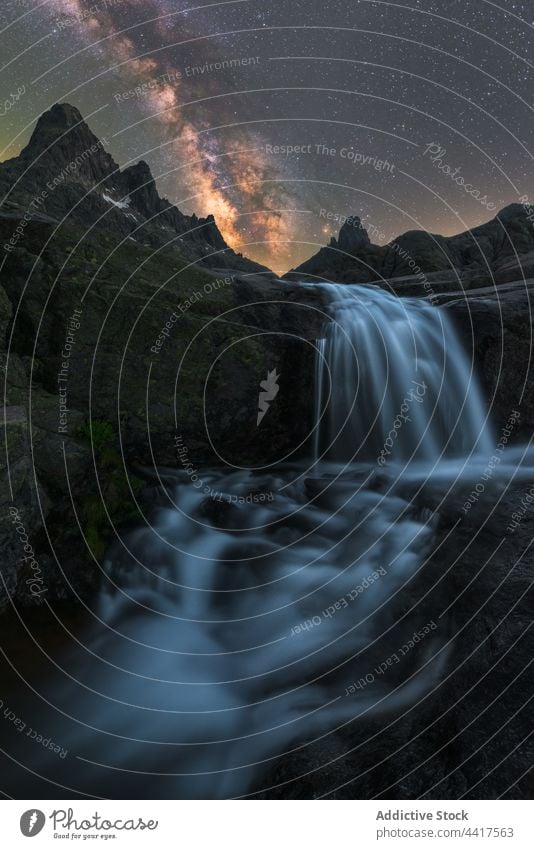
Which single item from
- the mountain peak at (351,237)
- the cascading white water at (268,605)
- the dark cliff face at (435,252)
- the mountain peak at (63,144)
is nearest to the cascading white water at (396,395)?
the cascading white water at (268,605)

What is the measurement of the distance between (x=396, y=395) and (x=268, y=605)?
8033 mm

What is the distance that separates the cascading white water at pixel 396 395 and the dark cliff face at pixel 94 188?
51.5m

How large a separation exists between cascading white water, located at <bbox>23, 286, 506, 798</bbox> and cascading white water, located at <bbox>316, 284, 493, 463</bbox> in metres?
0.06

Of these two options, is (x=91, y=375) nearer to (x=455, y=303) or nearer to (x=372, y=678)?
(x=372, y=678)

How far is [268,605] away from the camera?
7188 mm

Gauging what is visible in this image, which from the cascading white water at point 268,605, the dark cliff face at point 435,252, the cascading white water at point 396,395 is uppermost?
the dark cliff face at point 435,252

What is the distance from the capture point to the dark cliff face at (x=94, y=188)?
214 ft

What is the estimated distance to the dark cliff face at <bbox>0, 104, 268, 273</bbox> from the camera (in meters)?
65.4

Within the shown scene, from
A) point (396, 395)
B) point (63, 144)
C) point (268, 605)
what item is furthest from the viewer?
point (63, 144)

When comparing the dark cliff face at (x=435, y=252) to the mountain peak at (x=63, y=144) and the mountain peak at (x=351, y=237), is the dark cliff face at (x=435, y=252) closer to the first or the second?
the mountain peak at (x=351, y=237)

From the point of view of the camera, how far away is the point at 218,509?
9484mm

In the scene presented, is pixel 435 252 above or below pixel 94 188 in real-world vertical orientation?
below

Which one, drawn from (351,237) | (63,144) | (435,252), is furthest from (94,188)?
(435,252)

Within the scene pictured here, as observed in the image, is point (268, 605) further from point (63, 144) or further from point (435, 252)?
point (63, 144)
